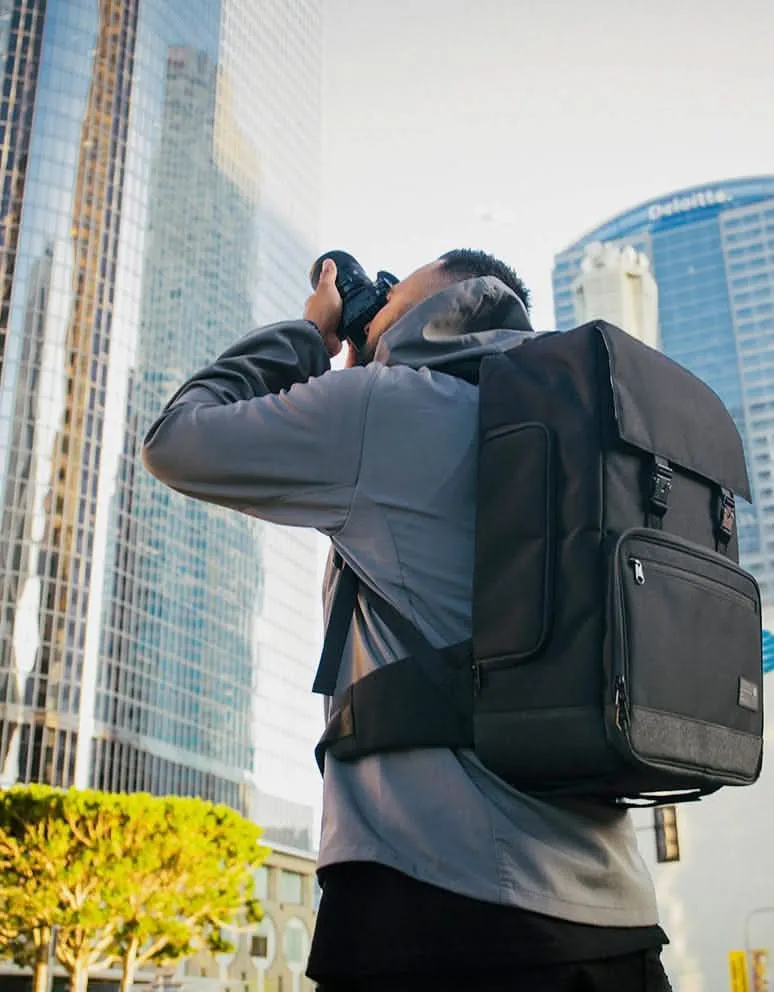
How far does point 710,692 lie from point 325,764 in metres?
0.54

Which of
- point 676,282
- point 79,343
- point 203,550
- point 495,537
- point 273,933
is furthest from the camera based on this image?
point 676,282

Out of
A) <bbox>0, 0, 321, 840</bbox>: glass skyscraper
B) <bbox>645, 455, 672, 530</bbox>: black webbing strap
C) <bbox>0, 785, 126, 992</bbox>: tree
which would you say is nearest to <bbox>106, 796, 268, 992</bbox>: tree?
<bbox>0, 785, 126, 992</bbox>: tree

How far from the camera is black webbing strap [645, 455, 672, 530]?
1486mm

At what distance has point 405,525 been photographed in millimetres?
1618

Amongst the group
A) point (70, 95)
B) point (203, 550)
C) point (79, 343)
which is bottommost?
point (203, 550)

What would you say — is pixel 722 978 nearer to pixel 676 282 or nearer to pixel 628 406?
pixel 628 406

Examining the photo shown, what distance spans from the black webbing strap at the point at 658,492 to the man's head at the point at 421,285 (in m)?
0.58

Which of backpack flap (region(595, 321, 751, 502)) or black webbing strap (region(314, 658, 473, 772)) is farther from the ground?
backpack flap (region(595, 321, 751, 502))

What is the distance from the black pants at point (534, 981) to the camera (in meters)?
1.33

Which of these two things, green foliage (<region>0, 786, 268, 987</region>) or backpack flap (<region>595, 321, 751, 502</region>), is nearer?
backpack flap (<region>595, 321, 751, 502</region>)

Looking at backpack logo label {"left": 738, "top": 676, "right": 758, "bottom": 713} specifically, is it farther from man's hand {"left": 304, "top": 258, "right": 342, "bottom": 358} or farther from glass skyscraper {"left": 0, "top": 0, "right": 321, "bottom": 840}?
glass skyscraper {"left": 0, "top": 0, "right": 321, "bottom": 840}

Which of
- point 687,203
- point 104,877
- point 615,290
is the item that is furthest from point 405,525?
point 687,203

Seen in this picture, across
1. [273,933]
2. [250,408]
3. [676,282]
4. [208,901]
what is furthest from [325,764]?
[676,282]

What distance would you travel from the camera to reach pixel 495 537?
4.85 ft
